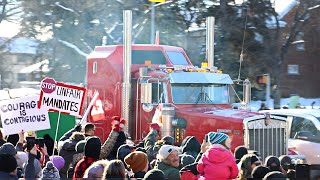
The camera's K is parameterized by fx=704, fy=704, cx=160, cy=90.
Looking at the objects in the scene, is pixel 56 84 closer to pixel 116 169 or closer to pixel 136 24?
pixel 116 169

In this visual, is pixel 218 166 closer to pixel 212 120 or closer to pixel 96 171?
pixel 96 171

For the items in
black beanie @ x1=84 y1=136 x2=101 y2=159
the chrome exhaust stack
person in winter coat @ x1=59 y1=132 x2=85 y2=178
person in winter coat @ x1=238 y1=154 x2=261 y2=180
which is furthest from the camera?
the chrome exhaust stack

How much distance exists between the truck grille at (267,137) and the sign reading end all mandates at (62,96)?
11.0ft

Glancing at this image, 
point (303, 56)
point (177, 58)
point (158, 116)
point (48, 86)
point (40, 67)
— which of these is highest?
point (303, 56)

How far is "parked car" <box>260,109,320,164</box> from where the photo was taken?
1520cm

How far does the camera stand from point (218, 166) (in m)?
7.63

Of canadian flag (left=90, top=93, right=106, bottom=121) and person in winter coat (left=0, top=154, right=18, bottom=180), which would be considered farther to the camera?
canadian flag (left=90, top=93, right=106, bottom=121)

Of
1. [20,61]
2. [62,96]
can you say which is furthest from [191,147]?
[20,61]

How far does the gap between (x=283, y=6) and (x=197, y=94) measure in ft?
91.1

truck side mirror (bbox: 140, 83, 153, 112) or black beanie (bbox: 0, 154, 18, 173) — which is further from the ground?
truck side mirror (bbox: 140, 83, 153, 112)

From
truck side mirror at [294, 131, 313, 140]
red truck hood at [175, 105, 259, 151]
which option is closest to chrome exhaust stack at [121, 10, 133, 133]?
red truck hood at [175, 105, 259, 151]

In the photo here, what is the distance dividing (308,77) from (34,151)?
38.9 metres

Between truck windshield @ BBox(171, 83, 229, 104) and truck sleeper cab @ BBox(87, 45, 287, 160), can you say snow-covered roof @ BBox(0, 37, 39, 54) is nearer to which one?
truck sleeper cab @ BBox(87, 45, 287, 160)

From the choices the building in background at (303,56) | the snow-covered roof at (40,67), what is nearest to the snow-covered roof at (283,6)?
the building in background at (303,56)
